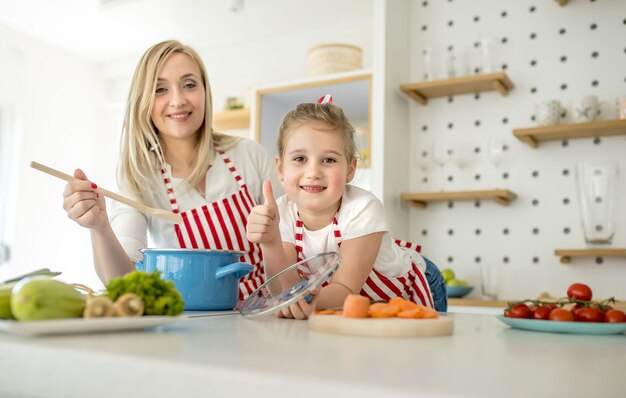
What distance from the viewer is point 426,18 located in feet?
10.8

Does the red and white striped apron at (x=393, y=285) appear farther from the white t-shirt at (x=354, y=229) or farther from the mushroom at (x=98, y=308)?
the mushroom at (x=98, y=308)

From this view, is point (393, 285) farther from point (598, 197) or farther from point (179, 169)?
point (598, 197)

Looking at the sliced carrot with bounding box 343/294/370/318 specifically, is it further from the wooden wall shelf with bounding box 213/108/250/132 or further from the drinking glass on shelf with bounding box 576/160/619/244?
the wooden wall shelf with bounding box 213/108/250/132

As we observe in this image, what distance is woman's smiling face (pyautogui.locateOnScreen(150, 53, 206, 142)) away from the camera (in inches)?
60.6

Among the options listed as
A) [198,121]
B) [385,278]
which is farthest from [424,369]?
[198,121]

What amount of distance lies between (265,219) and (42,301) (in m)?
0.49

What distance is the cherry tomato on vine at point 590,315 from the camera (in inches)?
33.6

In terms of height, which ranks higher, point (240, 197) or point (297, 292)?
point (240, 197)

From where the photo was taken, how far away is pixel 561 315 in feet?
2.80

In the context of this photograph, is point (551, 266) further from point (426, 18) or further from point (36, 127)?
point (36, 127)

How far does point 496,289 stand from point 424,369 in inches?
96.3

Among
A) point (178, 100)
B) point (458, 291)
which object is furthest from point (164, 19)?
point (178, 100)

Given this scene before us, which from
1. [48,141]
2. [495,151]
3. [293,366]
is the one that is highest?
[48,141]

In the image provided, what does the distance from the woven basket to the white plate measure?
8.98 ft
